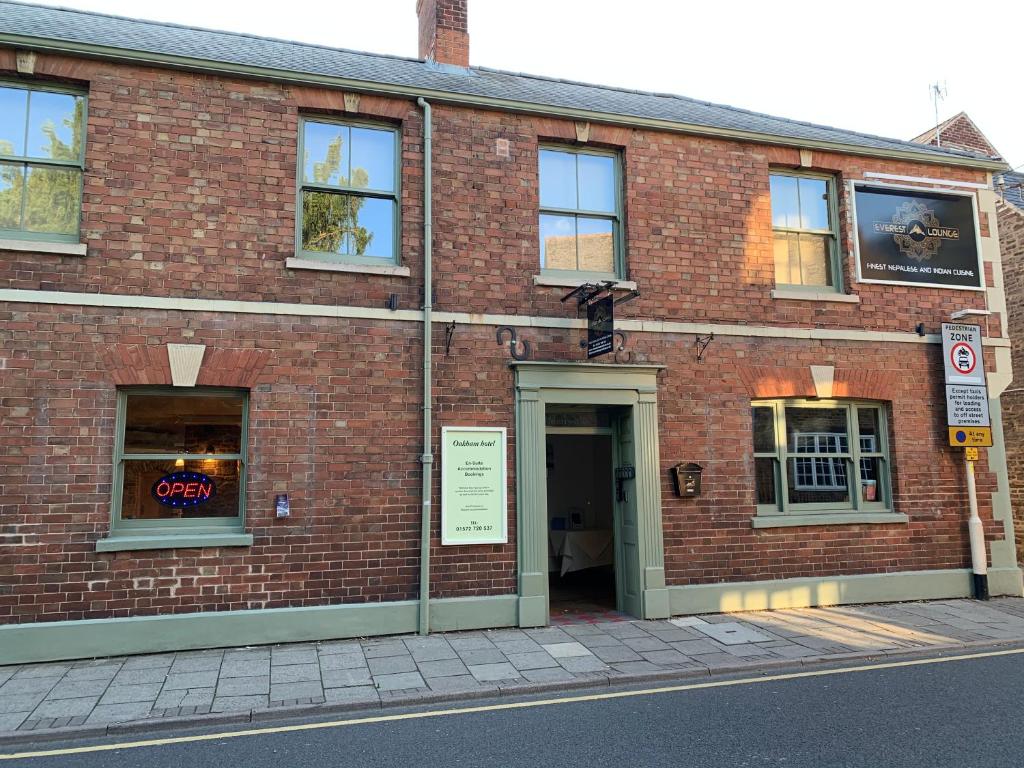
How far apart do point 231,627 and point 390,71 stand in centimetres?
716

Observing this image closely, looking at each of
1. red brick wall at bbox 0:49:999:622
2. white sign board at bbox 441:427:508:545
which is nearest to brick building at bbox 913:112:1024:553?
red brick wall at bbox 0:49:999:622

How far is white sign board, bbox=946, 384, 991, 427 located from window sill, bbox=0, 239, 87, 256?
36.4 feet

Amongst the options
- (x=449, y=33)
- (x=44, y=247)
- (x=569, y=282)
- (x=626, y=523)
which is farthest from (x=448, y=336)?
(x=449, y=33)

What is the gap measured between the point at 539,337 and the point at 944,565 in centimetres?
655

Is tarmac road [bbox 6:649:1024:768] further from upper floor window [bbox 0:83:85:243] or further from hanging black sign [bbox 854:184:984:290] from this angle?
hanging black sign [bbox 854:184:984:290]

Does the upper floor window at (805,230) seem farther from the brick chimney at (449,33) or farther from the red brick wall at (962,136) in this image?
the red brick wall at (962,136)

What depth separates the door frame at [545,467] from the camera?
8.81 meters

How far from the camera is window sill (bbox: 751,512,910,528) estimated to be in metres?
9.73

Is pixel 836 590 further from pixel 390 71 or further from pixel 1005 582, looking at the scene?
pixel 390 71

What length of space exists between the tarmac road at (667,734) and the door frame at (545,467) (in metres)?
2.37

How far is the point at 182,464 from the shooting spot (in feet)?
26.7

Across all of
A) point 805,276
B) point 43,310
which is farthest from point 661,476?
point 43,310

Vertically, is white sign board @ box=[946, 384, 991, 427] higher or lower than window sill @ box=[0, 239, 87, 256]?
lower

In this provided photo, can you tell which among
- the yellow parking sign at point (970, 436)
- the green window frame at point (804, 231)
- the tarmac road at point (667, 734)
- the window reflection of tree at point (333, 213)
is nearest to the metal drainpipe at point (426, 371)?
the window reflection of tree at point (333, 213)
